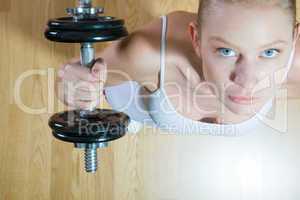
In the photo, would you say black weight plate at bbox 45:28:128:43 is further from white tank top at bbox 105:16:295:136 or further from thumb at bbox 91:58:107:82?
white tank top at bbox 105:16:295:136

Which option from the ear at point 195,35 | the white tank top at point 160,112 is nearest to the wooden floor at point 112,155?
the white tank top at point 160,112

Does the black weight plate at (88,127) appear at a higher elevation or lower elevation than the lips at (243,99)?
lower

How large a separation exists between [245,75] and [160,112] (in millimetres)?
242

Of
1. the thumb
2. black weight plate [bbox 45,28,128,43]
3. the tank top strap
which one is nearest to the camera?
black weight plate [bbox 45,28,128,43]

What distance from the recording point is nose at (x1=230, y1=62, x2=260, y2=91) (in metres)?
1.01

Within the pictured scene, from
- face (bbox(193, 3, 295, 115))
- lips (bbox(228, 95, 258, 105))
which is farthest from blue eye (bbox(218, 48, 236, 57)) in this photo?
lips (bbox(228, 95, 258, 105))

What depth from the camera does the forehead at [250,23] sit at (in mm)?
962

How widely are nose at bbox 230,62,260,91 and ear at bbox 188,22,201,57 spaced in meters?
0.10

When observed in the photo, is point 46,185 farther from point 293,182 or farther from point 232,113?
point 293,182

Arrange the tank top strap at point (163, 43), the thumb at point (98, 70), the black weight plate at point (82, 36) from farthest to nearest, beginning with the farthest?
the tank top strap at point (163, 43) → the thumb at point (98, 70) → the black weight plate at point (82, 36)

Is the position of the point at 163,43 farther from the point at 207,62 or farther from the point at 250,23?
the point at 250,23

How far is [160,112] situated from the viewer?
112cm

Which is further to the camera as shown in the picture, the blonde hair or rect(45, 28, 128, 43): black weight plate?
the blonde hair

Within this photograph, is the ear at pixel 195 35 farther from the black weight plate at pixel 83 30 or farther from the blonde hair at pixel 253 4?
the black weight plate at pixel 83 30
